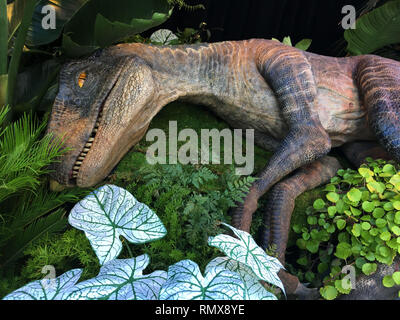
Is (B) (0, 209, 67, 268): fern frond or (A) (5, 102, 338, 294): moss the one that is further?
(B) (0, 209, 67, 268): fern frond

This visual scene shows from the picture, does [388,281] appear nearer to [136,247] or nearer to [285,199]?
[285,199]

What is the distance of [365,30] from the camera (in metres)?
3.39

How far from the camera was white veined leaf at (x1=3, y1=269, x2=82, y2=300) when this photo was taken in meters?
1.43

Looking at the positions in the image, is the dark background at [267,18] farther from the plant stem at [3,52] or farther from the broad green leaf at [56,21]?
the plant stem at [3,52]

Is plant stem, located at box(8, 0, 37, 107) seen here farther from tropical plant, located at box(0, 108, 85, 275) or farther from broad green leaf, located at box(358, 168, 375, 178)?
broad green leaf, located at box(358, 168, 375, 178)

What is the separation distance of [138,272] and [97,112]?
103 centimetres

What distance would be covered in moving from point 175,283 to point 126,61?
4.68 ft

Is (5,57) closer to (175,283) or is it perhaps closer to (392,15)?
(175,283)

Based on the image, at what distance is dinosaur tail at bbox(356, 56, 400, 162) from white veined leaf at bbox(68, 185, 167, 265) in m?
1.68

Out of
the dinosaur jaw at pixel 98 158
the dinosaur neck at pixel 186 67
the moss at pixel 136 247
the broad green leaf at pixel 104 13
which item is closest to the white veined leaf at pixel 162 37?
the dinosaur neck at pixel 186 67

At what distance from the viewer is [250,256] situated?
163cm

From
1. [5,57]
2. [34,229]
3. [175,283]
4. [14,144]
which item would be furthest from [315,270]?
[5,57]

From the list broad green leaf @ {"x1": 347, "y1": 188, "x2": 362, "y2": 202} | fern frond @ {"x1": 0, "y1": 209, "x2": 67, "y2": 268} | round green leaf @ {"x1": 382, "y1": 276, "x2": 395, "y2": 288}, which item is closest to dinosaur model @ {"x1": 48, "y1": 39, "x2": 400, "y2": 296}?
fern frond @ {"x1": 0, "y1": 209, "x2": 67, "y2": 268}

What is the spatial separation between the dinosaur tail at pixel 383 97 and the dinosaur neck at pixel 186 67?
1004mm
